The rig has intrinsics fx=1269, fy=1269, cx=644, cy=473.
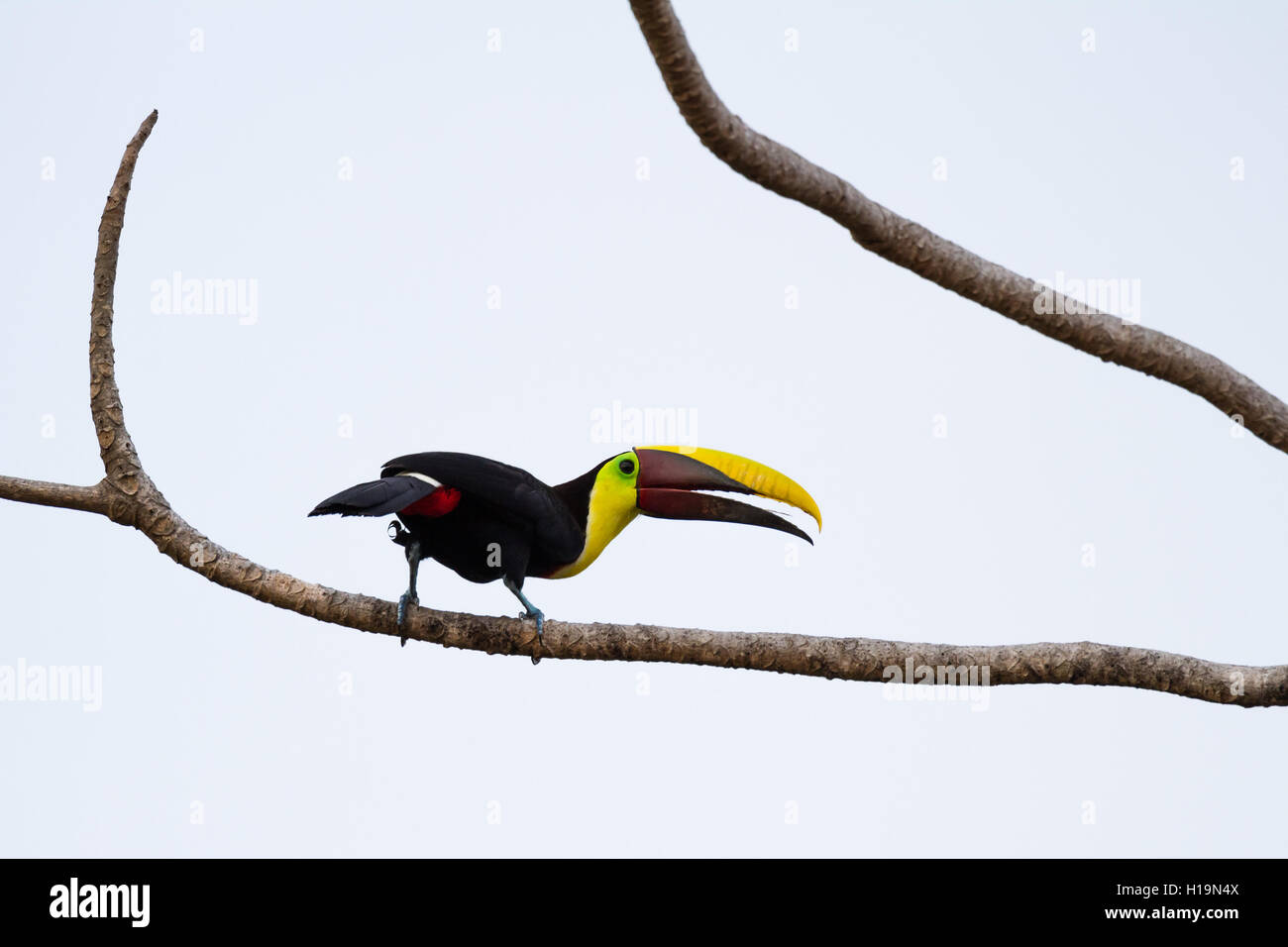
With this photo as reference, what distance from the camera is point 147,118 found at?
4027mm

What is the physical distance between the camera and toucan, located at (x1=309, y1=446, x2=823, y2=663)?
432cm

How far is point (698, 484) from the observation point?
4.70m

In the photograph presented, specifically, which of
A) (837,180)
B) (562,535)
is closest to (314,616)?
(562,535)

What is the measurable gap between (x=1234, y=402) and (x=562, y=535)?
2253mm

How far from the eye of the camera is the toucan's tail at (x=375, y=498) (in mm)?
3807

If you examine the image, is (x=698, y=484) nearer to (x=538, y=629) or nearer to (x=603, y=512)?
(x=603, y=512)

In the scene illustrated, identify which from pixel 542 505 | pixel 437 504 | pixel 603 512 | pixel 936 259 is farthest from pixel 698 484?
pixel 936 259

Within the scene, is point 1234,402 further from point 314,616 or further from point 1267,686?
point 314,616

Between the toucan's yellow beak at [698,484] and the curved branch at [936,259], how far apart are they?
1.64m

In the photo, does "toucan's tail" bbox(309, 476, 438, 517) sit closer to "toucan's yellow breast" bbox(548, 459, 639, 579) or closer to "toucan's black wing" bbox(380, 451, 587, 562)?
"toucan's black wing" bbox(380, 451, 587, 562)

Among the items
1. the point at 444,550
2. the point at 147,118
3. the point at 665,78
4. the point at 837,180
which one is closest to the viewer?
the point at 665,78

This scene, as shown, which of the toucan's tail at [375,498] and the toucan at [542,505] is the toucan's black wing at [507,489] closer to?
the toucan at [542,505]

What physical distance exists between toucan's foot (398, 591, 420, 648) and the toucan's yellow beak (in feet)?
3.11

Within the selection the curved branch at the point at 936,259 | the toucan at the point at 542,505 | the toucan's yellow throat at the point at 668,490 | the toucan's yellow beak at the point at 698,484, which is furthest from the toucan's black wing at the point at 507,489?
the curved branch at the point at 936,259
